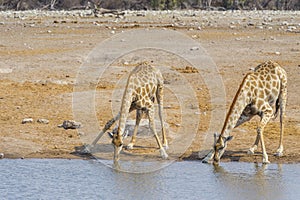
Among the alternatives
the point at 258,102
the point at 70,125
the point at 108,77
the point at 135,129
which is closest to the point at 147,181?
the point at 135,129

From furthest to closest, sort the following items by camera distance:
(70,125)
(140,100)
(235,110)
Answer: (70,125)
(140,100)
(235,110)

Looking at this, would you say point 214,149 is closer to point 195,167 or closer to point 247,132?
point 195,167

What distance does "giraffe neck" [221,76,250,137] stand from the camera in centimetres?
1046

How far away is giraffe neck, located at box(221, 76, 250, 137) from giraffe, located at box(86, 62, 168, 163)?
1.07m

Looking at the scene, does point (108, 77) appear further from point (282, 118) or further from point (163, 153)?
point (282, 118)

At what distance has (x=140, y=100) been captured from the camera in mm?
10938

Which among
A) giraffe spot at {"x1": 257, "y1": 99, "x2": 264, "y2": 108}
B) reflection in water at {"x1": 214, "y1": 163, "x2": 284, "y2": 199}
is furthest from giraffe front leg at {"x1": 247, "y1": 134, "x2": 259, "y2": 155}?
giraffe spot at {"x1": 257, "y1": 99, "x2": 264, "y2": 108}

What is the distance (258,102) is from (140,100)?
1.67 meters

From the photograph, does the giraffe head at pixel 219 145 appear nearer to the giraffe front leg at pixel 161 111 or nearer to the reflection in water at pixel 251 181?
the reflection in water at pixel 251 181

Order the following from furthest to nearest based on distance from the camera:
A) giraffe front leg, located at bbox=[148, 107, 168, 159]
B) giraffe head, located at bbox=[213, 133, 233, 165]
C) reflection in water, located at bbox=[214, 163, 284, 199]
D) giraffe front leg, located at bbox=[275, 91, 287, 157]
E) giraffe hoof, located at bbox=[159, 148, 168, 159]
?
1. giraffe front leg, located at bbox=[275, 91, 287, 157]
2. giraffe hoof, located at bbox=[159, 148, 168, 159]
3. giraffe front leg, located at bbox=[148, 107, 168, 159]
4. giraffe head, located at bbox=[213, 133, 233, 165]
5. reflection in water, located at bbox=[214, 163, 284, 199]

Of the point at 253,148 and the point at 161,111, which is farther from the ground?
the point at 161,111

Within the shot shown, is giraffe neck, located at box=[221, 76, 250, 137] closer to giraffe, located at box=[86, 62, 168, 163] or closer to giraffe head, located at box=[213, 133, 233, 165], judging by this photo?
giraffe head, located at box=[213, 133, 233, 165]

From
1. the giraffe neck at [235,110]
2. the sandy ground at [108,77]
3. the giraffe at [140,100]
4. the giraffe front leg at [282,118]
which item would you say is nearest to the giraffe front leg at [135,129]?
the giraffe at [140,100]

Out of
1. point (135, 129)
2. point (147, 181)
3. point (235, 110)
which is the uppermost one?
point (235, 110)
